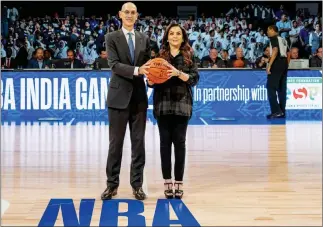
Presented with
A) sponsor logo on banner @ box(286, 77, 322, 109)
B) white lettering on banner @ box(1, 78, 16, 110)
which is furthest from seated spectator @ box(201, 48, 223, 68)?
white lettering on banner @ box(1, 78, 16, 110)

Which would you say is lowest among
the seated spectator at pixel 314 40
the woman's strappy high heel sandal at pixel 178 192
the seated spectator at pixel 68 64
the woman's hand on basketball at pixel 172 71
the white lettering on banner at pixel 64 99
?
the woman's strappy high heel sandal at pixel 178 192

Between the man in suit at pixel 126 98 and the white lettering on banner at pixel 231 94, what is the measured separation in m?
8.48

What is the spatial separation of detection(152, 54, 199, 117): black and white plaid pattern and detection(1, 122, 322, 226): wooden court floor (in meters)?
0.81

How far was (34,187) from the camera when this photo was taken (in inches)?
238

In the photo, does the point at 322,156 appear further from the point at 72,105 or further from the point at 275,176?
the point at 72,105

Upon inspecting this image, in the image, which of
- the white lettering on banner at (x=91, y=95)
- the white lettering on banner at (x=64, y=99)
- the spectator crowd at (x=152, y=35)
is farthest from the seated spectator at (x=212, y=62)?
the white lettering on banner at (x=64, y=99)

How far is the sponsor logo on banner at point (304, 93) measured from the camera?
14.0m

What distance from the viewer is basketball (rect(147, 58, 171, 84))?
520cm

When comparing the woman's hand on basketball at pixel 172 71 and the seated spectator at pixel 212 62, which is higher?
the seated spectator at pixel 212 62

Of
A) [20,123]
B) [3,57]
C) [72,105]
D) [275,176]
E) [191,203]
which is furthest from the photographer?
[3,57]

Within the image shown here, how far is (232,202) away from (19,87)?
9.64 metres

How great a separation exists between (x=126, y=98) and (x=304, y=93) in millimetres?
9423

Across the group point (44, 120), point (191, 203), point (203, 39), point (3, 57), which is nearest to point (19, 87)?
point (44, 120)

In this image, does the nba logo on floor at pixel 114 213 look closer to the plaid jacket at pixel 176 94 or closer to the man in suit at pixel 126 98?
the man in suit at pixel 126 98
